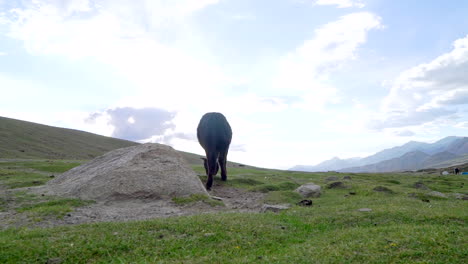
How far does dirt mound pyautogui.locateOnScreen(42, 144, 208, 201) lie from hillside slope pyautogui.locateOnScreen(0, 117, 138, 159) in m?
47.7

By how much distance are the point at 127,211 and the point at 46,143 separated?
269 ft

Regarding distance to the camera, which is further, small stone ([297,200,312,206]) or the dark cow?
the dark cow

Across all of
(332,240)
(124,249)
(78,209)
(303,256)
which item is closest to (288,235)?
(332,240)

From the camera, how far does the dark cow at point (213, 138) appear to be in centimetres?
1764

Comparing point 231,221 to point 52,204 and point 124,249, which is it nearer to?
point 124,249

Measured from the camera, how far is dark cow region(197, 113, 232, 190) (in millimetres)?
17641

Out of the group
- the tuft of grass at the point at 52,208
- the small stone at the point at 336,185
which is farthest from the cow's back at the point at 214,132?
the tuft of grass at the point at 52,208

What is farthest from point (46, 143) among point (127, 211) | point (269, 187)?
point (127, 211)

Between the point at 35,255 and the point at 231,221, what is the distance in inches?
184

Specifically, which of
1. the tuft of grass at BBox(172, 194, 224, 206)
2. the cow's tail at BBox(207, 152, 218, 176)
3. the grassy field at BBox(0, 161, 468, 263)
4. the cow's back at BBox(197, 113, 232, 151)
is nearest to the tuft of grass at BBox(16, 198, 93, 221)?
the grassy field at BBox(0, 161, 468, 263)

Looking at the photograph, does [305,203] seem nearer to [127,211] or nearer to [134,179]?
[127,211]

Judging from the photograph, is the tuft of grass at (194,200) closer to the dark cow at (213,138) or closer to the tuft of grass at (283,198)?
the tuft of grass at (283,198)

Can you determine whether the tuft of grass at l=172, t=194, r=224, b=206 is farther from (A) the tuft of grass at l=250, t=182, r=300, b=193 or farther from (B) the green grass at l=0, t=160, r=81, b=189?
(B) the green grass at l=0, t=160, r=81, b=189

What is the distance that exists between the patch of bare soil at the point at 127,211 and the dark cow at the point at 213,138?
2.86 metres
